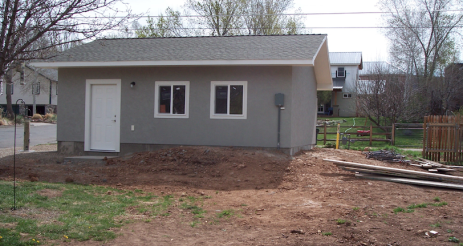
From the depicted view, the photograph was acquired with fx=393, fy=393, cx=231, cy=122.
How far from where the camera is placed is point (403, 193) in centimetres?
784

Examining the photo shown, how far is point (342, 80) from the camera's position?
135 ft

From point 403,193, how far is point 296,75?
219 inches

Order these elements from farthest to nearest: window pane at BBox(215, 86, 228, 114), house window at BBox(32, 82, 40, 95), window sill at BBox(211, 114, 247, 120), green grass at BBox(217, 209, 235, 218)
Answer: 1. house window at BBox(32, 82, 40, 95)
2. window pane at BBox(215, 86, 228, 114)
3. window sill at BBox(211, 114, 247, 120)
4. green grass at BBox(217, 209, 235, 218)

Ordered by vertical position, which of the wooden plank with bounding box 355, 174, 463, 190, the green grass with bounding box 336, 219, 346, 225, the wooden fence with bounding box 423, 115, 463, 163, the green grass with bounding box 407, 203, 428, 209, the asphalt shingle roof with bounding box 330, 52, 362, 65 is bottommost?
the green grass with bounding box 336, 219, 346, 225

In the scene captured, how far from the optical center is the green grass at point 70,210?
4.96m

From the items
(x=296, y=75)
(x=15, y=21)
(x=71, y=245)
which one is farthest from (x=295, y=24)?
(x=71, y=245)

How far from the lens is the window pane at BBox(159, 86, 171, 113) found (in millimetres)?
12484

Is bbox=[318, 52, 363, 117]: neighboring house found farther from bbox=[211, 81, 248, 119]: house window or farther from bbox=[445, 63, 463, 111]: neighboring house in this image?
bbox=[211, 81, 248, 119]: house window

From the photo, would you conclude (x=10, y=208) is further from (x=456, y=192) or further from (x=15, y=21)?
(x=456, y=192)

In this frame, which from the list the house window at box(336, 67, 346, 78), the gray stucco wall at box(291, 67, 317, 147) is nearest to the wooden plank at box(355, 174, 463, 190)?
the gray stucco wall at box(291, 67, 317, 147)

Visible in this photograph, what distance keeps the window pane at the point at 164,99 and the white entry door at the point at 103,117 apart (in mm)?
1480

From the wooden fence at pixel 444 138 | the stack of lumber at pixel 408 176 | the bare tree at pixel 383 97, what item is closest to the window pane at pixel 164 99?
the stack of lumber at pixel 408 176

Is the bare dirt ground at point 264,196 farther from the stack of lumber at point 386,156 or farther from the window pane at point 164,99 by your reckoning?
the window pane at point 164,99

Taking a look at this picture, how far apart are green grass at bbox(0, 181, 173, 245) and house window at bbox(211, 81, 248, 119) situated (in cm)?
471
